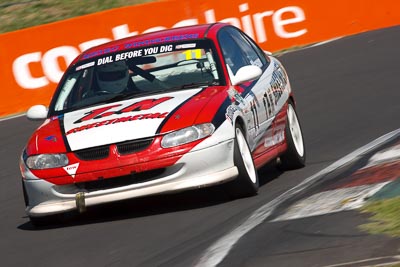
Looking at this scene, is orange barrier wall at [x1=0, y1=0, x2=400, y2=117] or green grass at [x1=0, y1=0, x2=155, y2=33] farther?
green grass at [x1=0, y1=0, x2=155, y2=33]

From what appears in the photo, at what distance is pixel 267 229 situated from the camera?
7.18 m

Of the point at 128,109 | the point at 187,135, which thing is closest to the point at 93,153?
the point at 128,109

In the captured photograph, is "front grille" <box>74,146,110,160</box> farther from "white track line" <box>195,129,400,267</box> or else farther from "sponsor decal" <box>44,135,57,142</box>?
"white track line" <box>195,129,400,267</box>

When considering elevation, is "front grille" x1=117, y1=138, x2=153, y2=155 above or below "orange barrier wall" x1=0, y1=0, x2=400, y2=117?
above

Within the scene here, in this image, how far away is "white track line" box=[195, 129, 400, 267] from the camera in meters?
6.64

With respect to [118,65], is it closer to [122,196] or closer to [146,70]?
[146,70]

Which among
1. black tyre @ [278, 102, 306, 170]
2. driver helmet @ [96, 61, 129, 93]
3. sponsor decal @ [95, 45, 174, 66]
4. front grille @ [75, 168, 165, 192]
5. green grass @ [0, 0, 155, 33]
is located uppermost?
sponsor decal @ [95, 45, 174, 66]

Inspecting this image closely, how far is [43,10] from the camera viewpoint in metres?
25.2

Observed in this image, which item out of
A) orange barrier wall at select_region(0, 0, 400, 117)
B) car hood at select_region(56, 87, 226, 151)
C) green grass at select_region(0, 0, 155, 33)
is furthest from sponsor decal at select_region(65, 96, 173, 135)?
green grass at select_region(0, 0, 155, 33)

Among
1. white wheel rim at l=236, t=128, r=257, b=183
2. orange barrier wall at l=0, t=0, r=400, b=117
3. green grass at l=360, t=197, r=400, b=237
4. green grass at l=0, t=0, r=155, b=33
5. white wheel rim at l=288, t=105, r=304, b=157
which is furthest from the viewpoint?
green grass at l=0, t=0, r=155, b=33

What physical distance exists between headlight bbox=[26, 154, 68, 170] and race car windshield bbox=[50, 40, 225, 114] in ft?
3.11

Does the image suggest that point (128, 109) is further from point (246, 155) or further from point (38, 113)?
point (38, 113)

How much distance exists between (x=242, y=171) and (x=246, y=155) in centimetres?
34

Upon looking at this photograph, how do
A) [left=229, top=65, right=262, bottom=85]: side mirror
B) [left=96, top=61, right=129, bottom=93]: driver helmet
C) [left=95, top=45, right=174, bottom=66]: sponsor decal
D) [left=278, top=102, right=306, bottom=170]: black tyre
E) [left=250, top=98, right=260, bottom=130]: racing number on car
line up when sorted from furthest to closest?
1. [left=278, top=102, right=306, bottom=170]: black tyre
2. [left=95, top=45, right=174, bottom=66]: sponsor decal
3. [left=96, top=61, right=129, bottom=93]: driver helmet
4. [left=250, top=98, right=260, bottom=130]: racing number on car
5. [left=229, top=65, right=262, bottom=85]: side mirror
